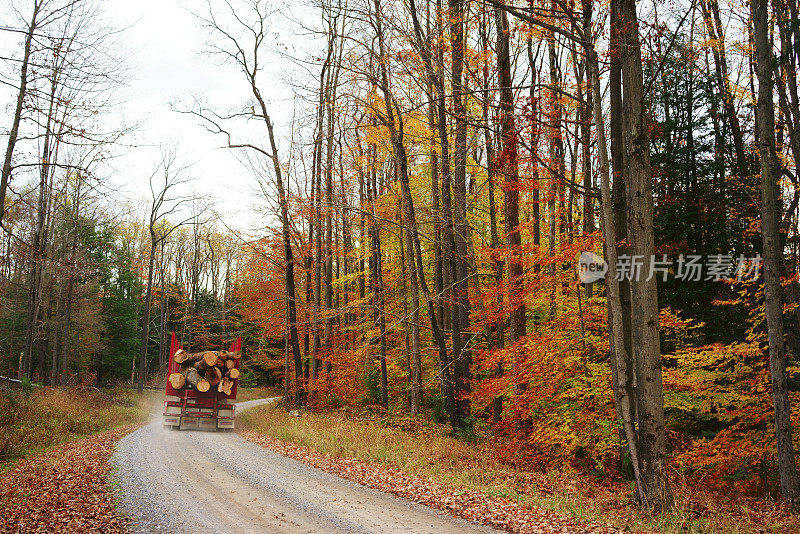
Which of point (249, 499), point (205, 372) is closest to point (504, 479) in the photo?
point (249, 499)

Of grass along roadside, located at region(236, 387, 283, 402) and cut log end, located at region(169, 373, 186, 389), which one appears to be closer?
cut log end, located at region(169, 373, 186, 389)

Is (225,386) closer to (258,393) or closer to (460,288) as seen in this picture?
(460,288)

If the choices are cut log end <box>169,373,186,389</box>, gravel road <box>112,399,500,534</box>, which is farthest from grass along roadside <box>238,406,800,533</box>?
cut log end <box>169,373,186,389</box>

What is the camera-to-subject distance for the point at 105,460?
371 inches

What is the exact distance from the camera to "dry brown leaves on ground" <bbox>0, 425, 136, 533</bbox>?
5.62m

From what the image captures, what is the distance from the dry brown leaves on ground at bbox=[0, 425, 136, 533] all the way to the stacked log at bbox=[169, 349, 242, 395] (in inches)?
159

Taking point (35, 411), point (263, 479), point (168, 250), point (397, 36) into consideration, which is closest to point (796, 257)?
point (397, 36)

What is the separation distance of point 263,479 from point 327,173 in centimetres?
1373

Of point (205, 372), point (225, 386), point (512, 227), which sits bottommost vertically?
point (225, 386)

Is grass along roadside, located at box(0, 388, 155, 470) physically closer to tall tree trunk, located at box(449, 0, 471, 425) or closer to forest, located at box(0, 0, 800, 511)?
forest, located at box(0, 0, 800, 511)

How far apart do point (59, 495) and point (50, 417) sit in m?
8.24

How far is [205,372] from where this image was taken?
1455cm

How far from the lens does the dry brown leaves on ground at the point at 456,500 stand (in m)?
6.07

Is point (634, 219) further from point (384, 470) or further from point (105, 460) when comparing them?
point (105, 460)
